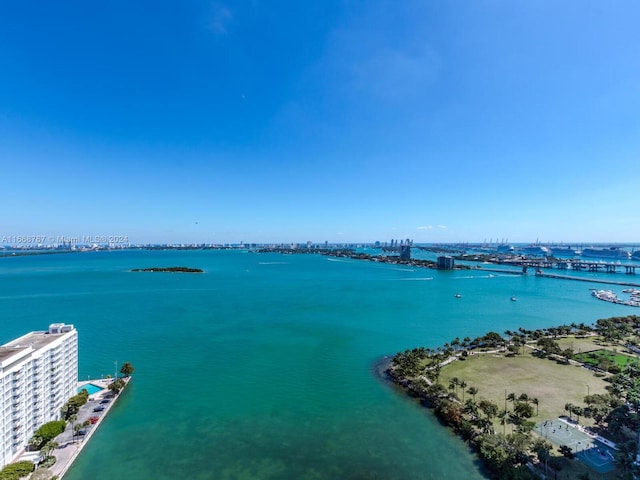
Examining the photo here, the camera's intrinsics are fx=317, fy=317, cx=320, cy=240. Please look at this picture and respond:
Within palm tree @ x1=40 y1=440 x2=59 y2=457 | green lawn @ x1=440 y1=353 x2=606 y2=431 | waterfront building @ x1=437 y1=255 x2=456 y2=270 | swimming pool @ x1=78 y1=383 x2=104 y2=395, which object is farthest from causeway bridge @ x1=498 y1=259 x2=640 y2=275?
palm tree @ x1=40 y1=440 x2=59 y2=457

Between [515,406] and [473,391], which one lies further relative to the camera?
[473,391]

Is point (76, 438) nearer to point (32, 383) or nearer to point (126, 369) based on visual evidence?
point (32, 383)

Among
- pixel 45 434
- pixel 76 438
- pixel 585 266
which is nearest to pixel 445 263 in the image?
pixel 585 266

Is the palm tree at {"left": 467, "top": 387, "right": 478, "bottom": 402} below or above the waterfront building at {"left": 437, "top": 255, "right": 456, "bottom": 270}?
below

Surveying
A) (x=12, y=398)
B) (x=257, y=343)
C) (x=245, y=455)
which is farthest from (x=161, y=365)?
(x=245, y=455)

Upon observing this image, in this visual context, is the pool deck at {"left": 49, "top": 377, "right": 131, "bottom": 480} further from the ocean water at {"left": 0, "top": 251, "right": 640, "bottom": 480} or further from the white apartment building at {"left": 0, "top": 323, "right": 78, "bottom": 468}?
the white apartment building at {"left": 0, "top": 323, "right": 78, "bottom": 468}

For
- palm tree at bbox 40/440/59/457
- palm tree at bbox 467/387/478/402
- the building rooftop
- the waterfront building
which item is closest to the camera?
palm tree at bbox 40/440/59/457

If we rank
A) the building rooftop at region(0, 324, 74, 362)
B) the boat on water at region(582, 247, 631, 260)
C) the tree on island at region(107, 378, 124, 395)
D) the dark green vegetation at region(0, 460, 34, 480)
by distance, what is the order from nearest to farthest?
the dark green vegetation at region(0, 460, 34, 480), the building rooftop at region(0, 324, 74, 362), the tree on island at region(107, 378, 124, 395), the boat on water at region(582, 247, 631, 260)
